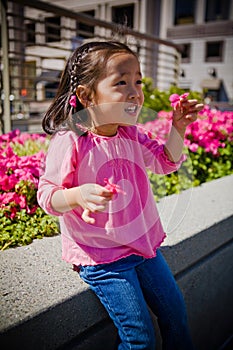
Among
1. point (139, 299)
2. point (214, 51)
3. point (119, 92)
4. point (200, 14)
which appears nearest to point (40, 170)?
point (119, 92)

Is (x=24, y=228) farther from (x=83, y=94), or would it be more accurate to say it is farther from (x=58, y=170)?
(x=83, y=94)

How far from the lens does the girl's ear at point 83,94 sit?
139 centimetres

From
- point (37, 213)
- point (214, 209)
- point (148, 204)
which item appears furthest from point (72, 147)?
point (214, 209)

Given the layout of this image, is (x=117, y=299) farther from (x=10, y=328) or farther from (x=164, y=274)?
(x=10, y=328)

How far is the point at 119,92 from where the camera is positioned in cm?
133

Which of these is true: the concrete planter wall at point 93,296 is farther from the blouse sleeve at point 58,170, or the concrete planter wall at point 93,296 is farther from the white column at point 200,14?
the white column at point 200,14

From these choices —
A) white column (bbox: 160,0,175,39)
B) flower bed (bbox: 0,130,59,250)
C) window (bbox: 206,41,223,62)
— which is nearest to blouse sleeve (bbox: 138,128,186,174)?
flower bed (bbox: 0,130,59,250)

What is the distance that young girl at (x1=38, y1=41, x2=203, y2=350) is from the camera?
52.0 inches

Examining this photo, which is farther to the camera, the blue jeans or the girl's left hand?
the girl's left hand

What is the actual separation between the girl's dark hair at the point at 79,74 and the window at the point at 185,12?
72.1 feet

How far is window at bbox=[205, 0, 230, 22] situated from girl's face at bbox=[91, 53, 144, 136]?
23.0 meters

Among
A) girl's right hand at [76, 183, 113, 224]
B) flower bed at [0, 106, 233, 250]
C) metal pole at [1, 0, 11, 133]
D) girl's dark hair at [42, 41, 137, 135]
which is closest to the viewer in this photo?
girl's right hand at [76, 183, 113, 224]

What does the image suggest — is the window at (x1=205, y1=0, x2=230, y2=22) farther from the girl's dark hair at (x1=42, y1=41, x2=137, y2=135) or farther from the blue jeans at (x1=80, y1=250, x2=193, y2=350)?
the blue jeans at (x1=80, y1=250, x2=193, y2=350)

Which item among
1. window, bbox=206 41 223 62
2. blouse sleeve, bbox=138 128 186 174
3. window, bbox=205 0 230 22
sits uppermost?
window, bbox=205 0 230 22
